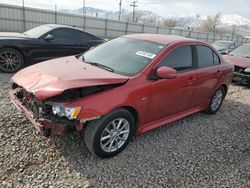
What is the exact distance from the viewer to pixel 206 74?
181 inches

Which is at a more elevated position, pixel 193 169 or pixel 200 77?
pixel 200 77

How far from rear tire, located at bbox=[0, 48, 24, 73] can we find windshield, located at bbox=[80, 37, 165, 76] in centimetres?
324

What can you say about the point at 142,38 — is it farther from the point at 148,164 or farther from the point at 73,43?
the point at 73,43

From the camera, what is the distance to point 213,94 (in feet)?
17.0

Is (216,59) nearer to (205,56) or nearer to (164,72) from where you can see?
(205,56)

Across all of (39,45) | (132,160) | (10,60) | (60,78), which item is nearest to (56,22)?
(39,45)

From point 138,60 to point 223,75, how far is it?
2458mm

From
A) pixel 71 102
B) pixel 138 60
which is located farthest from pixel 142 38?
pixel 71 102

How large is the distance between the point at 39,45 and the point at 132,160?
4932 mm

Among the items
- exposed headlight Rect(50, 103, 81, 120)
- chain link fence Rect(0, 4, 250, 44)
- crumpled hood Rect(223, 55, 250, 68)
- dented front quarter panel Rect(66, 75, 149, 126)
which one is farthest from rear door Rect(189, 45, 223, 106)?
chain link fence Rect(0, 4, 250, 44)

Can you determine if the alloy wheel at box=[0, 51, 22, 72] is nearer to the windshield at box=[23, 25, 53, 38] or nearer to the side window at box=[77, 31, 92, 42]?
the windshield at box=[23, 25, 53, 38]

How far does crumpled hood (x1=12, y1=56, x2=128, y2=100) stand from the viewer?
290 cm

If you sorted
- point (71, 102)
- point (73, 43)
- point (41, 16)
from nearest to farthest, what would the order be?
1. point (71, 102)
2. point (73, 43)
3. point (41, 16)

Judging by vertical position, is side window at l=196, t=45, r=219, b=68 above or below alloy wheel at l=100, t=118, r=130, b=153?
above
